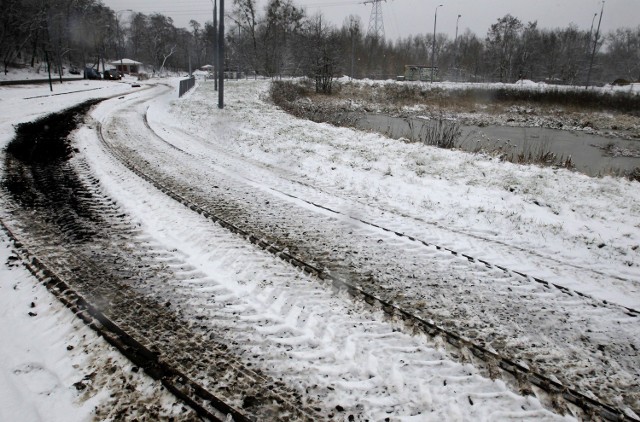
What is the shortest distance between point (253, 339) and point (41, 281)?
8.79ft

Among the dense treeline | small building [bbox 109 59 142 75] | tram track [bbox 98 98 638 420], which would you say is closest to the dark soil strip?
tram track [bbox 98 98 638 420]

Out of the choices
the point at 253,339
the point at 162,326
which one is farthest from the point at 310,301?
the point at 162,326

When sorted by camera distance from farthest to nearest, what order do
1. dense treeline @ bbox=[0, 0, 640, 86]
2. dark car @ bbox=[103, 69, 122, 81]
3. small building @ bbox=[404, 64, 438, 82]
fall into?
small building @ bbox=[404, 64, 438, 82], dark car @ bbox=[103, 69, 122, 81], dense treeline @ bbox=[0, 0, 640, 86]

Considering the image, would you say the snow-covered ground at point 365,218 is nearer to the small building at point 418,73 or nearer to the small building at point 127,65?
the small building at point 418,73

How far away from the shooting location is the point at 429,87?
144 feet

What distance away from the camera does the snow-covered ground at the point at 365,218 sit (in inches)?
116

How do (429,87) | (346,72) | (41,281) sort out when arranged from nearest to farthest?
(41,281), (429,87), (346,72)

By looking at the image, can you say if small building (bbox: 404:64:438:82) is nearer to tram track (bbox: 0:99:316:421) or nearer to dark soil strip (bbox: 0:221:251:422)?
tram track (bbox: 0:99:316:421)

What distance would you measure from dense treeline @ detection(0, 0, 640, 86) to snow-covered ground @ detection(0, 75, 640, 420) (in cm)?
3055

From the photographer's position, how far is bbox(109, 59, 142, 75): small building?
3201 inches

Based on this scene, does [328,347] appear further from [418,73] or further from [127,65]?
[127,65]

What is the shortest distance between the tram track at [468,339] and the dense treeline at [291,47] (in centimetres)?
3489

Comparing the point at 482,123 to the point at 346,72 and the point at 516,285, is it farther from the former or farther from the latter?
the point at 346,72

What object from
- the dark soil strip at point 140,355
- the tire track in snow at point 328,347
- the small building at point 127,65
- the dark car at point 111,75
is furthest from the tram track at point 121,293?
the small building at point 127,65
